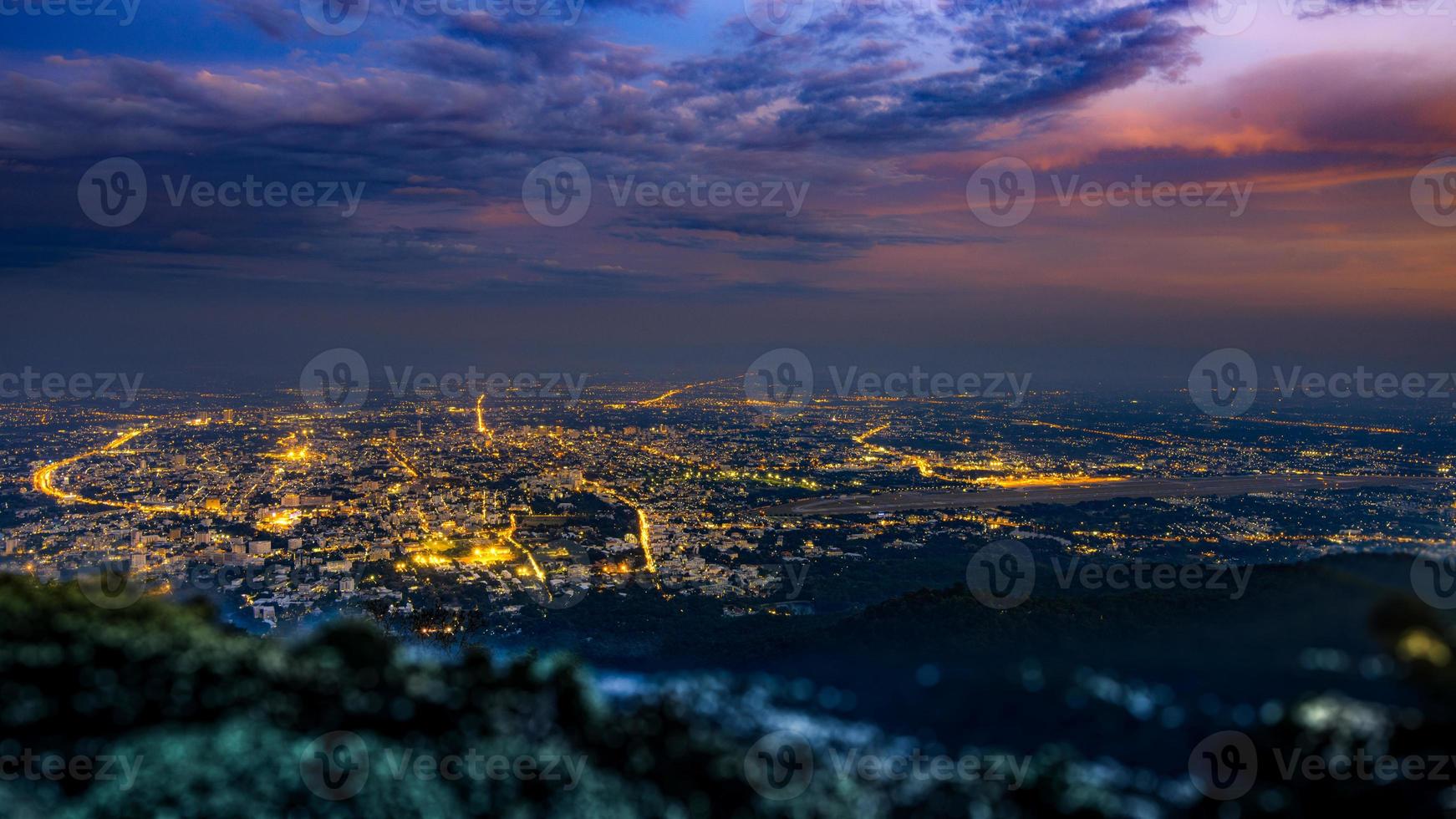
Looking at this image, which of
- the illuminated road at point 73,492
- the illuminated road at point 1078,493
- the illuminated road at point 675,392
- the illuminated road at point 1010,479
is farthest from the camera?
the illuminated road at point 675,392

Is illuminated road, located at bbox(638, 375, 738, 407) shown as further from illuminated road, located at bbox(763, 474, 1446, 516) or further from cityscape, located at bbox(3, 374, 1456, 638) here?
illuminated road, located at bbox(763, 474, 1446, 516)

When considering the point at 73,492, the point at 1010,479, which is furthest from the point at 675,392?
the point at 73,492

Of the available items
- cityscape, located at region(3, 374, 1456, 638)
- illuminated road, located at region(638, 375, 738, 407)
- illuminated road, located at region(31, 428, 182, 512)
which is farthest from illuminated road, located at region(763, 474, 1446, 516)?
illuminated road, located at region(638, 375, 738, 407)

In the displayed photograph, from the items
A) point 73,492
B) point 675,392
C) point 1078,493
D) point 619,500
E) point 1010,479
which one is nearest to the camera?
point 73,492

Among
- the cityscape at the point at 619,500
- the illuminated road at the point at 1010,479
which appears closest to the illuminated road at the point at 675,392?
the cityscape at the point at 619,500

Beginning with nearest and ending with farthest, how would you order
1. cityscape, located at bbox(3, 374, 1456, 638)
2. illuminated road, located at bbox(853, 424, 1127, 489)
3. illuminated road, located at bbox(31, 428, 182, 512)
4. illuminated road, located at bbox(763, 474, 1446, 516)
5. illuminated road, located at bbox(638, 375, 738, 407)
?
cityscape, located at bbox(3, 374, 1456, 638)
illuminated road, located at bbox(31, 428, 182, 512)
illuminated road, located at bbox(763, 474, 1446, 516)
illuminated road, located at bbox(853, 424, 1127, 489)
illuminated road, located at bbox(638, 375, 738, 407)

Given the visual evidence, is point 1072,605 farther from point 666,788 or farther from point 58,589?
point 58,589

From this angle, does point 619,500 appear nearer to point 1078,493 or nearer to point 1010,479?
point 1010,479

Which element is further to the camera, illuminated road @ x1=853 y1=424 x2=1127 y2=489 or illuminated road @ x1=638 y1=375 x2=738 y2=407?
illuminated road @ x1=638 y1=375 x2=738 y2=407

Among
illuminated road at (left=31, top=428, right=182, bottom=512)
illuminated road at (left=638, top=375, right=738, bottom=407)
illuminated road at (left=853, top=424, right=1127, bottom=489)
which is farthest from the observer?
illuminated road at (left=638, top=375, right=738, bottom=407)

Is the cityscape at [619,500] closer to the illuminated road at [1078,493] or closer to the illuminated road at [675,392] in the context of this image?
the illuminated road at [1078,493]
